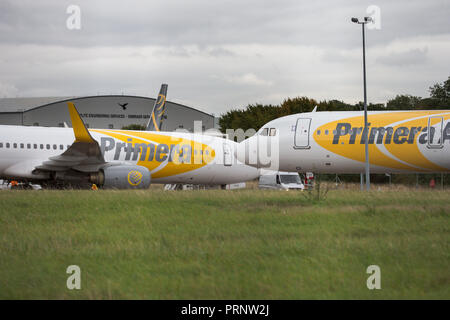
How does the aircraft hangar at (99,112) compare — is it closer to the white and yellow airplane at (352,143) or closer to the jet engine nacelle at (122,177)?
the jet engine nacelle at (122,177)

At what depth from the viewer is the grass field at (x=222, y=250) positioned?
664cm

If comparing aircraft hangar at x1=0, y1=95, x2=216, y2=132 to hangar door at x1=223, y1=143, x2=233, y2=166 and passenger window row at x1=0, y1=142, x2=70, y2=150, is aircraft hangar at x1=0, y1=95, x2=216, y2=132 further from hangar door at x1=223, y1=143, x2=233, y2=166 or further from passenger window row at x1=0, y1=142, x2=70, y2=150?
hangar door at x1=223, y1=143, x2=233, y2=166

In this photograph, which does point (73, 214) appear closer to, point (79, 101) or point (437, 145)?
point (437, 145)

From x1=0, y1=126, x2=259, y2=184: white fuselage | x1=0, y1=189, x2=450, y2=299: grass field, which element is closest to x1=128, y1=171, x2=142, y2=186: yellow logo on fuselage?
x1=0, y1=126, x2=259, y2=184: white fuselage

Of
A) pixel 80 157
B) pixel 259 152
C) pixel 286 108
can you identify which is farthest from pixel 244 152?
pixel 286 108

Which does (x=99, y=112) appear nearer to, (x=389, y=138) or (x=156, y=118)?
(x=156, y=118)

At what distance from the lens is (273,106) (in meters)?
73.3

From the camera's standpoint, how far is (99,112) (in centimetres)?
7550

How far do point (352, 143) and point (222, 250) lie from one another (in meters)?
16.8

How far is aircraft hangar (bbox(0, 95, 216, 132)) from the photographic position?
71.9 m

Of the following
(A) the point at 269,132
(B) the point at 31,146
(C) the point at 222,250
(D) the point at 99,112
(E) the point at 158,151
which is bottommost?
(C) the point at 222,250

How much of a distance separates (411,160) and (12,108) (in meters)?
61.5

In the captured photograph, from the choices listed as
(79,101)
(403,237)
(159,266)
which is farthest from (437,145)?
(79,101)
